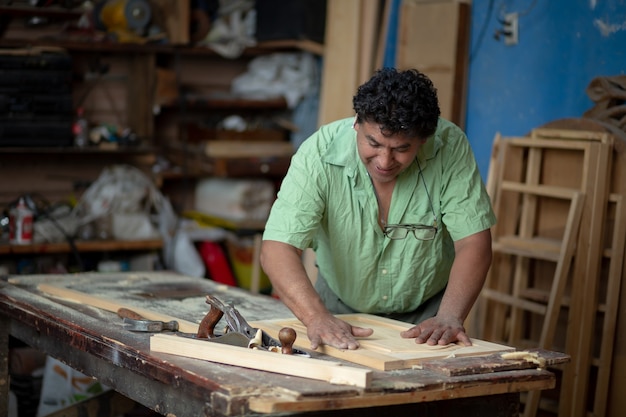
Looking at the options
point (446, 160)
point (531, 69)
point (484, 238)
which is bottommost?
point (484, 238)

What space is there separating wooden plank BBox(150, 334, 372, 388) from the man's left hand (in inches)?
18.5

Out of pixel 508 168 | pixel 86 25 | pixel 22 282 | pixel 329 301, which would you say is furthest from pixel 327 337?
pixel 86 25

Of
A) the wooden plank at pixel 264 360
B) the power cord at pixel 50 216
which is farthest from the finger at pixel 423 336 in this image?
the power cord at pixel 50 216

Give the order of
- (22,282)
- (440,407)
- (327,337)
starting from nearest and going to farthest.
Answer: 1. (440,407)
2. (327,337)
3. (22,282)

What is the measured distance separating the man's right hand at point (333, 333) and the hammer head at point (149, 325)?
511 mm

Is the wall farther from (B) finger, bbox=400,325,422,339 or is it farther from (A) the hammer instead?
(A) the hammer

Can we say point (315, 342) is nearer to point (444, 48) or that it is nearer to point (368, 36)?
point (444, 48)

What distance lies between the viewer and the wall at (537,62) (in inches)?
187

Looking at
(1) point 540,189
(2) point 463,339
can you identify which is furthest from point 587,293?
(2) point 463,339

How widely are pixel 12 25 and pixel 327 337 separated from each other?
4363 mm

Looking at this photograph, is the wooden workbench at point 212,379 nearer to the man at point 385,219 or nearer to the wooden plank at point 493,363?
the wooden plank at point 493,363

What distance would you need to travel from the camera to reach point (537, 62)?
5.18 metres

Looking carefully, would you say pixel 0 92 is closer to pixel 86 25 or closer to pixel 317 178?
pixel 86 25

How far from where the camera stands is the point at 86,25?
21.5 ft
